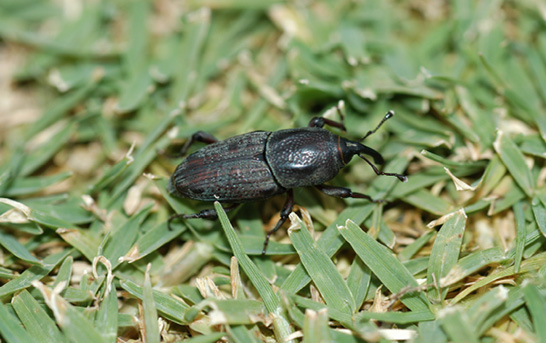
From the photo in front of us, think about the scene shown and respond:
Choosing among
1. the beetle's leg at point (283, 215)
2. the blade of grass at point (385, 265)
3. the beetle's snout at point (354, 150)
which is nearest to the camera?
the blade of grass at point (385, 265)

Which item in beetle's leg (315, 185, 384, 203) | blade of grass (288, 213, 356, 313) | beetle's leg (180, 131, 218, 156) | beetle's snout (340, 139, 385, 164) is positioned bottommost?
blade of grass (288, 213, 356, 313)

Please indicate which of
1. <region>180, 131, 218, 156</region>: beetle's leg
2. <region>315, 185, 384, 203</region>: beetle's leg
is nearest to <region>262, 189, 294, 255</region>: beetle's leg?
<region>315, 185, 384, 203</region>: beetle's leg

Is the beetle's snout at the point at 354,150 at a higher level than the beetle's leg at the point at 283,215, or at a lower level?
higher

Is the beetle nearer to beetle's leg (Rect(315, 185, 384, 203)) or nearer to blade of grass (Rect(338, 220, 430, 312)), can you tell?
beetle's leg (Rect(315, 185, 384, 203))

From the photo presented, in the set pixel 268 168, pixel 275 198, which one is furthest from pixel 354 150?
pixel 275 198

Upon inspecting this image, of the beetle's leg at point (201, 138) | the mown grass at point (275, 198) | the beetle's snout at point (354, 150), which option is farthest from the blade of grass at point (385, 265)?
the beetle's leg at point (201, 138)

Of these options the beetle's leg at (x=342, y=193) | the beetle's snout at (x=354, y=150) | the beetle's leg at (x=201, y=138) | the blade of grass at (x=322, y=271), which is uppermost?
the beetle's snout at (x=354, y=150)

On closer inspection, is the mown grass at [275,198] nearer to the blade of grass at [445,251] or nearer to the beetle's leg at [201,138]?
the blade of grass at [445,251]

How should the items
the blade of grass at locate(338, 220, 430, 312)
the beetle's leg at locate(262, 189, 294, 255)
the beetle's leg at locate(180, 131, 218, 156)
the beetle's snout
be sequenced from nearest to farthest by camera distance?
the blade of grass at locate(338, 220, 430, 312), the beetle's leg at locate(262, 189, 294, 255), the beetle's snout, the beetle's leg at locate(180, 131, 218, 156)

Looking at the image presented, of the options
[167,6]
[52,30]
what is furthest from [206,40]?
[52,30]
